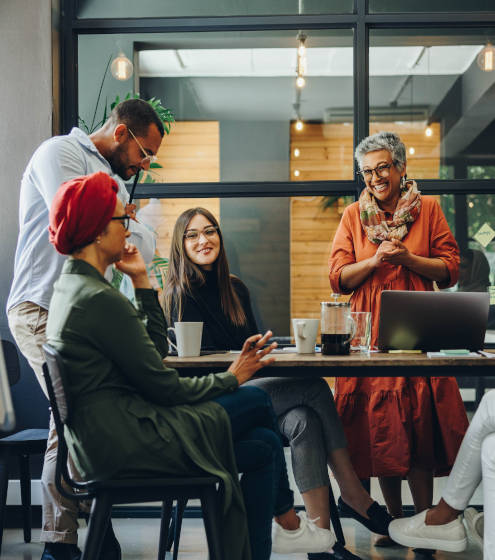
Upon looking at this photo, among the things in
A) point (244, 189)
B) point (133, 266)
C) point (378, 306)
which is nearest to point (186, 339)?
point (133, 266)

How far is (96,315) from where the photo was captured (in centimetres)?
165

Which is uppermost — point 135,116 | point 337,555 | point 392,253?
point 135,116

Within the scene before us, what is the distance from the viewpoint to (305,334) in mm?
2193

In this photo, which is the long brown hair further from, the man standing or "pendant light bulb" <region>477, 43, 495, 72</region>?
"pendant light bulb" <region>477, 43, 495, 72</region>

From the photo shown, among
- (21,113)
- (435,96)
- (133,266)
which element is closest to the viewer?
(133,266)

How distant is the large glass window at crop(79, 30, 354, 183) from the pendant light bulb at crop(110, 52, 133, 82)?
3 cm

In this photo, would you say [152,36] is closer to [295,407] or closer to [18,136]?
[18,136]

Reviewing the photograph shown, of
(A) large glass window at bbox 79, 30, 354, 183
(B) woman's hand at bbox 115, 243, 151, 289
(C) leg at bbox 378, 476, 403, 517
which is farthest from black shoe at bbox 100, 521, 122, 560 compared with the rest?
(A) large glass window at bbox 79, 30, 354, 183

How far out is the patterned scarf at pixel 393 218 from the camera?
2.80 meters

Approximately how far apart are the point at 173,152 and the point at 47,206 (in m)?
1.43

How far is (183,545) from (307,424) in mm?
916

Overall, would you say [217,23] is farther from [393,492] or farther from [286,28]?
[393,492]

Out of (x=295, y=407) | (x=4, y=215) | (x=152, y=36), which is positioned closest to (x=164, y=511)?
(x=295, y=407)

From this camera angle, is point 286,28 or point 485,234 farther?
point 485,234
